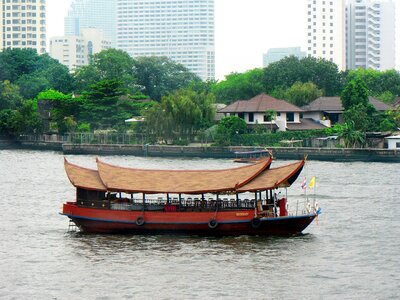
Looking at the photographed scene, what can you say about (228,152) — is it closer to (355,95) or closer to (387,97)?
(355,95)

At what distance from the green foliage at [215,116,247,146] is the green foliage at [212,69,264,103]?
1231 inches

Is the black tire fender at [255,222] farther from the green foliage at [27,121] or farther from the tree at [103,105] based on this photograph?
the green foliage at [27,121]

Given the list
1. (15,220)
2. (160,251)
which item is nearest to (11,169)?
(15,220)

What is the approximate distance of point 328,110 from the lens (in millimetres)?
118062

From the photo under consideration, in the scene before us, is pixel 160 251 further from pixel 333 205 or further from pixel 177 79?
pixel 177 79

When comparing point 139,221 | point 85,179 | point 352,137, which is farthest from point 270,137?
point 139,221

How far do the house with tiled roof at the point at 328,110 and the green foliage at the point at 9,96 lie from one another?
42.5 m

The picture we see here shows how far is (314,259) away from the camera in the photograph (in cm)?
4403

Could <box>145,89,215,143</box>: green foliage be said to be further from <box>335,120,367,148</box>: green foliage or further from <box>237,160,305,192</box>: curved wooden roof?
<box>237,160,305,192</box>: curved wooden roof

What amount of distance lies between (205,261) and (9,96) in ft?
331

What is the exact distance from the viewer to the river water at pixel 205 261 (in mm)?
38812

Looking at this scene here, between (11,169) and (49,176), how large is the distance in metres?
8.90

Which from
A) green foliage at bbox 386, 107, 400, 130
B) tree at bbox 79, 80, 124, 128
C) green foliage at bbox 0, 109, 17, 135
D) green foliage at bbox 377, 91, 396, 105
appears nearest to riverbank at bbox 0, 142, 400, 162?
green foliage at bbox 0, 109, 17, 135

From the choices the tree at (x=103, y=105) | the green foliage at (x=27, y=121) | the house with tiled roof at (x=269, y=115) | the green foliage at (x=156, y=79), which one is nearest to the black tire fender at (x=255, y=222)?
the house with tiled roof at (x=269, y=115)
